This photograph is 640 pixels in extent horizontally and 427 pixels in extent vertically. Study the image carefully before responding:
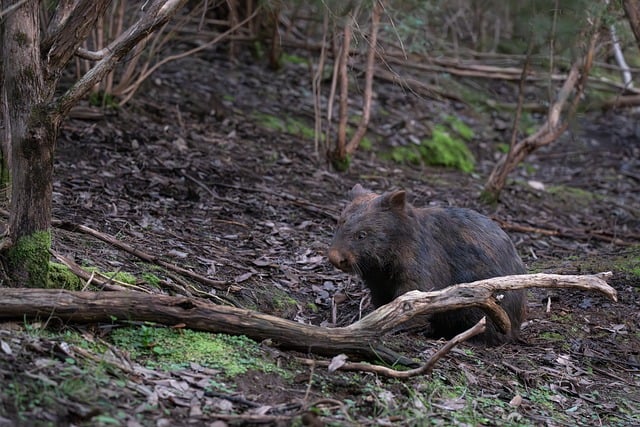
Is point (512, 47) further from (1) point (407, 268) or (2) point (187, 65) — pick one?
(1) point (407, 268)

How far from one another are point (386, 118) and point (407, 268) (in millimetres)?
7084

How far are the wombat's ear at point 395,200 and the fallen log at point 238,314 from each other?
1.20 meters

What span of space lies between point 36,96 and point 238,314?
179 centimetres

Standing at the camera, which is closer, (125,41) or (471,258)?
(125,41)

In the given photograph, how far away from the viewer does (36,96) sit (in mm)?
4941

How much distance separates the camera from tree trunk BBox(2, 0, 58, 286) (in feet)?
16.0

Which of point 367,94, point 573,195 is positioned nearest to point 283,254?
point 367,94

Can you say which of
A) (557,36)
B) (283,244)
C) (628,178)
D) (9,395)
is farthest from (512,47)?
(9,395)

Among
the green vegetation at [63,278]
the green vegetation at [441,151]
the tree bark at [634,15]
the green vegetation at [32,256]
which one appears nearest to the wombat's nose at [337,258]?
the green vegetation at [63,278]

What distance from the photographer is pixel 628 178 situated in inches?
561

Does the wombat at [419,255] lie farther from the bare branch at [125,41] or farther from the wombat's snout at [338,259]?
the bare branch at [125,41]

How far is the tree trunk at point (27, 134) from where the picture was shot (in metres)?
4.87

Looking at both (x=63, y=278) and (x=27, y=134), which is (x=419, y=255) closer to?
(x=63, y=278)

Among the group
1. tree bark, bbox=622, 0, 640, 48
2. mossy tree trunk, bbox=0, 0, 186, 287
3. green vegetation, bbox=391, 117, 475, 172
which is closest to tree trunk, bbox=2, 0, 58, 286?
mossy tree trunk, bbox=0, 0, 186, 287
